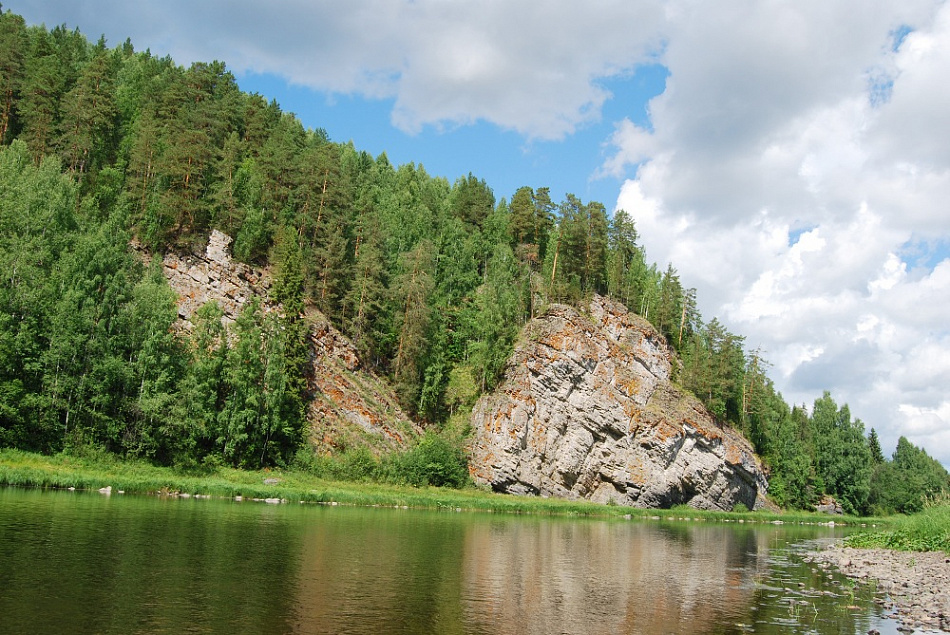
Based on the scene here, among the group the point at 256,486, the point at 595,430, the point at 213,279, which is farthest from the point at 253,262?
the point at 595,430

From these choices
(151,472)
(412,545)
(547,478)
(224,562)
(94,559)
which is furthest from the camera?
(547,478)

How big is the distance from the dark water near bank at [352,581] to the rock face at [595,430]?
144 feet

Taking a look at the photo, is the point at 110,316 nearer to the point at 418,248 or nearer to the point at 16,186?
the point at 16,186

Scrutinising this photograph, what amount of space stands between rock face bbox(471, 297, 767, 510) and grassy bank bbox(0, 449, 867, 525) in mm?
4902

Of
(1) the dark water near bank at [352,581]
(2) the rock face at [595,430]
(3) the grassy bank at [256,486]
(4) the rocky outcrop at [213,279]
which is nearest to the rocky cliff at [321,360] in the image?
(4) the rocky outcrop at [213,279]

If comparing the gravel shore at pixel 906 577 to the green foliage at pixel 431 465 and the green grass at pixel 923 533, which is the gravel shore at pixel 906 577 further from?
the green foliage at pixel 431 465

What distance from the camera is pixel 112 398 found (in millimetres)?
62094

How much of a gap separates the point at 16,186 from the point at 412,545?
60375 mm

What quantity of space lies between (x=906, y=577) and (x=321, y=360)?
66.3 m

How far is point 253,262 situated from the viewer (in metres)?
87.5

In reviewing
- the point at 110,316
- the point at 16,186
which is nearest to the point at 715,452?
the point at 110,316

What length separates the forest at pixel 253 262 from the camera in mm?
61969

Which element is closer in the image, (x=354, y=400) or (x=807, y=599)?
(x=807, y=599)

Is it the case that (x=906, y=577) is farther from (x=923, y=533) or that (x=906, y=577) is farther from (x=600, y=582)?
(x=600, y=582)
